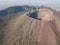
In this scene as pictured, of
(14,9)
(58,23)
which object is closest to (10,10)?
(14,9)

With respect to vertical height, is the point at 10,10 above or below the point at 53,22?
below

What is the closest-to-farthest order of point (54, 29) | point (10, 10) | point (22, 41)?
point (22, 41), point (54, 29), point (10, 10)

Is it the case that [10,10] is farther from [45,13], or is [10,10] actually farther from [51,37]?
[51,37]

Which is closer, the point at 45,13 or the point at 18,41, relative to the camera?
the point at 18,41

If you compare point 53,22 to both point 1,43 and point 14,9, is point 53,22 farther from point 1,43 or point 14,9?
point 14,9

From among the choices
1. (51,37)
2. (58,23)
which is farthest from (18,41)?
(58,23)

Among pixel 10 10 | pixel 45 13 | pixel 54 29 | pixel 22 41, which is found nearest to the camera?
pixel 22 41

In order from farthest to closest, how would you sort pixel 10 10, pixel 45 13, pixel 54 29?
pixel 10 10 < pixel 45 13 < pixel 54 29

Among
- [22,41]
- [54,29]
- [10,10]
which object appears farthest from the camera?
[10,10]

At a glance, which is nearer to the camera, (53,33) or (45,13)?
(53,33)
